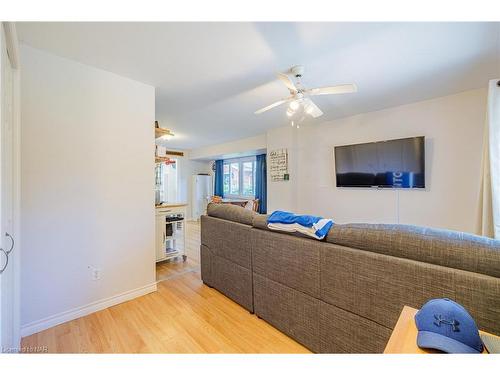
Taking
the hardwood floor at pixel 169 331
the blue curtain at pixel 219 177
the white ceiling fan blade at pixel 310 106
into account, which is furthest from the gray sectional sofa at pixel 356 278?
the blue curtain at pixel 219 177

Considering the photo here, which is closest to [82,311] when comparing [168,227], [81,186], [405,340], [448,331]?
[81,186]

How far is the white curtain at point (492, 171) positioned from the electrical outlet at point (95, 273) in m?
3.63

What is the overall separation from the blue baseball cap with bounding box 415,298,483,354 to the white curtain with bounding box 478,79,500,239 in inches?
77.3

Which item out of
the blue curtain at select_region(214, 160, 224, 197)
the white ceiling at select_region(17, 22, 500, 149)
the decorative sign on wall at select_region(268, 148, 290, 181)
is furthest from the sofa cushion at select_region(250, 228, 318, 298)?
the blue curtain at select_region(214, 160, 224, 197)

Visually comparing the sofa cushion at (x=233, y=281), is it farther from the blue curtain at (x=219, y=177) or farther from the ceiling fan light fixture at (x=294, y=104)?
the blue curtain at (x=219, y=177)

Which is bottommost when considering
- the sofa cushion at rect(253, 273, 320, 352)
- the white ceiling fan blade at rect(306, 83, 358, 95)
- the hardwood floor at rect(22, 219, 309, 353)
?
the hardwood floor at rect(22, 219, 309, 353)

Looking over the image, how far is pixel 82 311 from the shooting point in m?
1.88

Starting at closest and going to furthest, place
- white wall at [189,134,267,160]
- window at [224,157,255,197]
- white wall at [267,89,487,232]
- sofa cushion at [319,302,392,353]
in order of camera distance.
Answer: sofa cushion at [319,302,392,353] < white wall at [267,89,487,232] < white wall at [189,134,267,160] < window at [224,157,255,197]

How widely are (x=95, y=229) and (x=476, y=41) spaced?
141 inches

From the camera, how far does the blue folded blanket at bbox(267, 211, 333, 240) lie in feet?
4.58

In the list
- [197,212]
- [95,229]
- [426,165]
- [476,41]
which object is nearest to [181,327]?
[95,229]

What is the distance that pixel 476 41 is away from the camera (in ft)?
5.40

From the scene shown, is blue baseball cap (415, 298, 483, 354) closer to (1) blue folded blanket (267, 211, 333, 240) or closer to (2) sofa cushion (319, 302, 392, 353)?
(2) sofa cushion (319, 302, 392, 353)

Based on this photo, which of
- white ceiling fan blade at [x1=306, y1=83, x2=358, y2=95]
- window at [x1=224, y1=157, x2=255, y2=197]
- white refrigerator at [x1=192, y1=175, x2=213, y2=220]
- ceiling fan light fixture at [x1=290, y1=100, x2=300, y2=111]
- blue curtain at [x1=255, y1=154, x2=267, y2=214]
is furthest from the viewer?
white refrigerator at [x1=192, y1=175, x2=213, y2=220]
